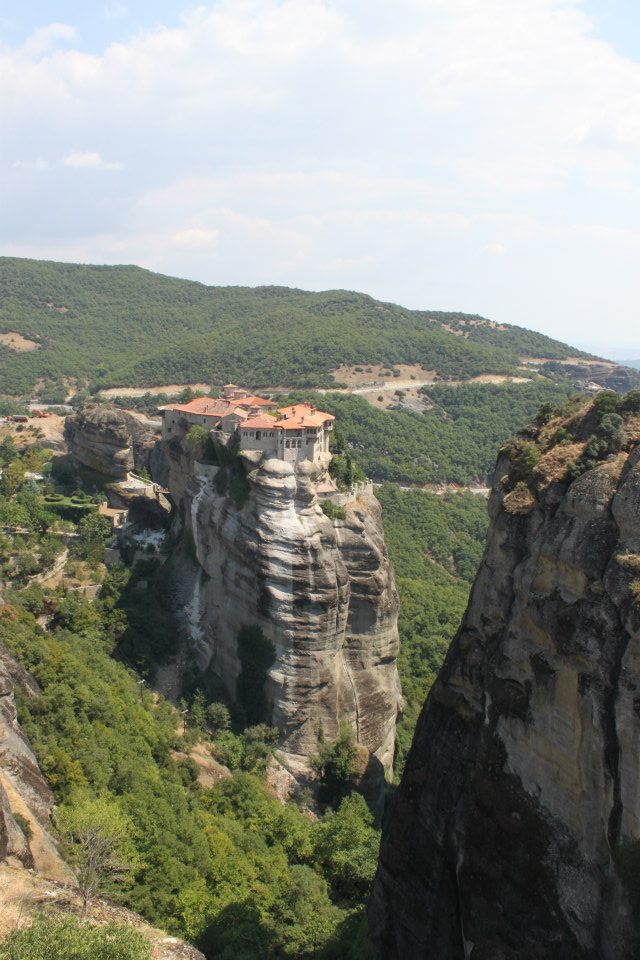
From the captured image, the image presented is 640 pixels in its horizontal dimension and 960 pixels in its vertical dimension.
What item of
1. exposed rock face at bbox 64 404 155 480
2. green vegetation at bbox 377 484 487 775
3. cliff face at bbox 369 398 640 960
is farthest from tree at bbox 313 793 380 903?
exposed rock face at bbox 64 404 155 480

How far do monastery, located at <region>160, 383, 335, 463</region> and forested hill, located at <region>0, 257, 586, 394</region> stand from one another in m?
52.8

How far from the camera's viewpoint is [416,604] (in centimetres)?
6028

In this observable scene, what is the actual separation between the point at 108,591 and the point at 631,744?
3919 cm

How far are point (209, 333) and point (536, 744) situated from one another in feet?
423

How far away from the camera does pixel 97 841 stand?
79.7 feet

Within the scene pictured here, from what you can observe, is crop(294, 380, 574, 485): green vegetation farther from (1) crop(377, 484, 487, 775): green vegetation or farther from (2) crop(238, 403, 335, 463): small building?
(2) crop(238, 403, 335, 463): small building

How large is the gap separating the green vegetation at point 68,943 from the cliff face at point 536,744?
9.00 metres

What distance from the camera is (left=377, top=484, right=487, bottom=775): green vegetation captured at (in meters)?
54.8

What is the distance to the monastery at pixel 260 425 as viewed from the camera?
148ft

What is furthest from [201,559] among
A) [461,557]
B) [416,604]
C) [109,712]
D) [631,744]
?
[631,744]

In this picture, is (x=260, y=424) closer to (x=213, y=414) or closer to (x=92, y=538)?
(x=213, y=414)

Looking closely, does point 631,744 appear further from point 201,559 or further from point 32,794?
point 201,559

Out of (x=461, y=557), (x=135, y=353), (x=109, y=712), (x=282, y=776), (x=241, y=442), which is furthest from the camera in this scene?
A: (x=135, y=353)

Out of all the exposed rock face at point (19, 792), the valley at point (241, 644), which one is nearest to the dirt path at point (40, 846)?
the exposed rock face at point (19, 792)
